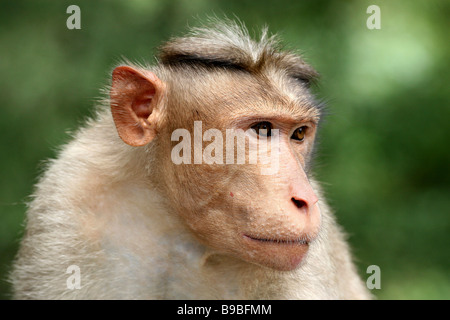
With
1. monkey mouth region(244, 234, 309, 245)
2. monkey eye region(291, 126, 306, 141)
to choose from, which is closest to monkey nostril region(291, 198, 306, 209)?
monkey mouth region(244, 234, 309, 245)

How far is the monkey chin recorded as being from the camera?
12.5ft

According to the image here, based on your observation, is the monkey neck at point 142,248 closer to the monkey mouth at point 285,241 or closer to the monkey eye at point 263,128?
the monkey mouth at point 285,241

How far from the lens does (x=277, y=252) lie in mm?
3820

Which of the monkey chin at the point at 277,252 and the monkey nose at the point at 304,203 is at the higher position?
the monkey nose at the point at 304,203

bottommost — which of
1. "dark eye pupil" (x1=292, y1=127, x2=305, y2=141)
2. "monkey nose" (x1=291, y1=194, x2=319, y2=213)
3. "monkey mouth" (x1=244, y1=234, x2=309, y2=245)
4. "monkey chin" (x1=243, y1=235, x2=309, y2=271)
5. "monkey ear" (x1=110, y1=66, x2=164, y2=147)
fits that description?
"monkey chin" (x1=243, y1=235, x2=309, y2=271)

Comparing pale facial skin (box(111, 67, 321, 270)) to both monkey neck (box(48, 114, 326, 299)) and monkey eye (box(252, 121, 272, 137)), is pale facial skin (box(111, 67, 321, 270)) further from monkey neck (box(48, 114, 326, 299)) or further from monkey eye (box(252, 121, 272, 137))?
monkey neck (box(48, 114, 326, 299))

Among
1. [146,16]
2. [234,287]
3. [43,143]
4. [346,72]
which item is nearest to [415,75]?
[346,72]

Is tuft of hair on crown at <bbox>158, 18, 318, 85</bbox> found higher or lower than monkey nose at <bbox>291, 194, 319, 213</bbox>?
higher

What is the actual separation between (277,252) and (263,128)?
0.81 m

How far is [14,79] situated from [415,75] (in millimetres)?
4434

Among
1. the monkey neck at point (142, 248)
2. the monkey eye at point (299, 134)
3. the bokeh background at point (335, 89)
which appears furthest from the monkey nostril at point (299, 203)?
the bokeh background at point (335, 89)

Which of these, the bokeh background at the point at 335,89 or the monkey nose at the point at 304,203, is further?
the bokeh background at the point at 335,89

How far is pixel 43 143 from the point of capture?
23.4 feet

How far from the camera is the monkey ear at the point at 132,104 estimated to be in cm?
414
